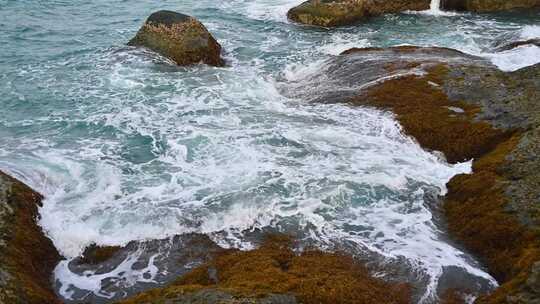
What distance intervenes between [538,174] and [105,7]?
90.6 ft

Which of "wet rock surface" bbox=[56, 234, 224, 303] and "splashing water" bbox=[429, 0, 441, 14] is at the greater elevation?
"splashing water" bbox=[429, 0, 441, 14]

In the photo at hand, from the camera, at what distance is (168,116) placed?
18.0m

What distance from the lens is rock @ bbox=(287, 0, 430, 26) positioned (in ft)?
90.0

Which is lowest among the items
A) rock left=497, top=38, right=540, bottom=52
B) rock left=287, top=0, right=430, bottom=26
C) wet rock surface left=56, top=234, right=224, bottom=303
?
wet rock surface left=56, top=234, right=224, bottom=303

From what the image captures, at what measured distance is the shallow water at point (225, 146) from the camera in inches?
466

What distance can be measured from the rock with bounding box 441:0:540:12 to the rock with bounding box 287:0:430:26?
125cm

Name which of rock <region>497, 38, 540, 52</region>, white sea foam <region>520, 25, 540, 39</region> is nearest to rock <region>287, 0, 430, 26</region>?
white sea foam <region>520, 25, 540, 39</region>

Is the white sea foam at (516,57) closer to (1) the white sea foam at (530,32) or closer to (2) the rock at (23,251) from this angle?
(1) the white sea foam at (530,32)

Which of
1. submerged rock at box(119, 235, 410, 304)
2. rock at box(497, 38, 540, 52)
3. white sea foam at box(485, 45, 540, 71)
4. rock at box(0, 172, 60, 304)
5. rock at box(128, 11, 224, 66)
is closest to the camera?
submerged rock at box(119, 235, 410, 304)

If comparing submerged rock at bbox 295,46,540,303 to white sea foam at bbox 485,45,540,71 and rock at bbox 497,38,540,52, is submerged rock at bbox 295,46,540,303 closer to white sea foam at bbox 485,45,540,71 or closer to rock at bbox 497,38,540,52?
white sea foam at bbox 485,45,540,71

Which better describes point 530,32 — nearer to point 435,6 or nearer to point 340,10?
point 435,6

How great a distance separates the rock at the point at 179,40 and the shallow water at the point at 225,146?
1.92 feet

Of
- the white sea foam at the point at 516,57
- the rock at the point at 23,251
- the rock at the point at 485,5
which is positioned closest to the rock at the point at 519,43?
the white sea foam at the point at 516,57

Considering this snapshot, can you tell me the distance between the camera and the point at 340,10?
2748cm
